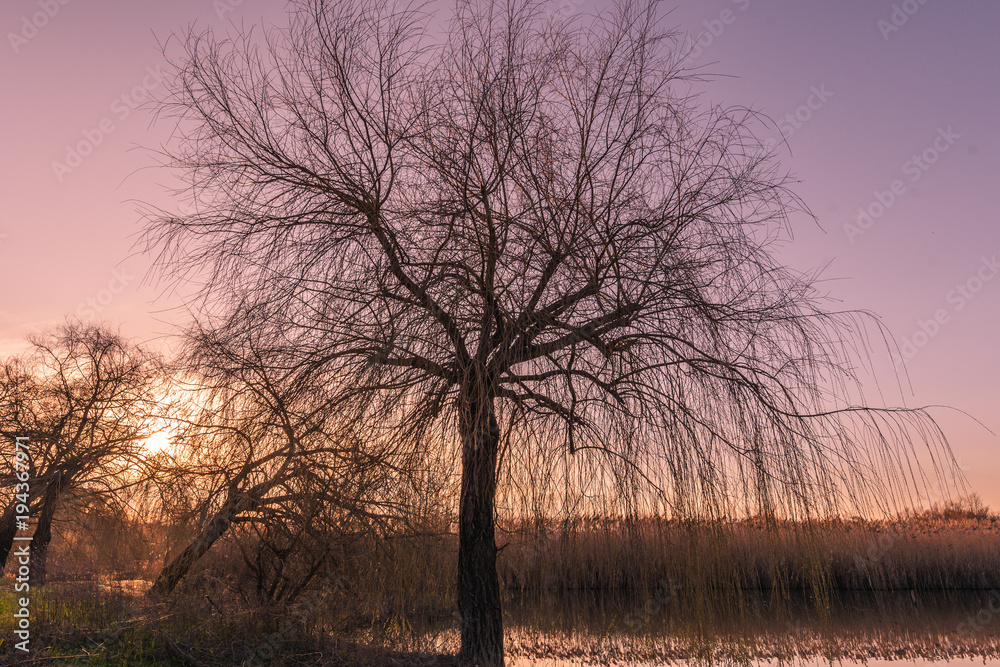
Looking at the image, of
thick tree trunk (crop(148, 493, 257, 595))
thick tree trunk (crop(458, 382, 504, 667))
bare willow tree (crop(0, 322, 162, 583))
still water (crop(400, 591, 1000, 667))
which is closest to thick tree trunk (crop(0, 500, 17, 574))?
bare willow tree (crop(0, 322, 162, 583))

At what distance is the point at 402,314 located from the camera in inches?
159

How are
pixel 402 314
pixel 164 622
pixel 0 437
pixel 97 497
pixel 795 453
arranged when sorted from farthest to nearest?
pixel 0 437, pixel 97 497, pixel 164 622, pixel 402 314, pixel 795 453

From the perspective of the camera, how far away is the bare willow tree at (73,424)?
8.24m

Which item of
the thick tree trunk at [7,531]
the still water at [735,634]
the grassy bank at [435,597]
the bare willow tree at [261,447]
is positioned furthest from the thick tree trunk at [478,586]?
the thick tree trunk at [7,531]

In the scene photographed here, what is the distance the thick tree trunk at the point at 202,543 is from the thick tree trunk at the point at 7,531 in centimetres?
459

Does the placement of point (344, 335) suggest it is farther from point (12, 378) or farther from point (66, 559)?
point (12, 378)

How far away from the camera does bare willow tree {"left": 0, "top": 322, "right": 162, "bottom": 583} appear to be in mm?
8242

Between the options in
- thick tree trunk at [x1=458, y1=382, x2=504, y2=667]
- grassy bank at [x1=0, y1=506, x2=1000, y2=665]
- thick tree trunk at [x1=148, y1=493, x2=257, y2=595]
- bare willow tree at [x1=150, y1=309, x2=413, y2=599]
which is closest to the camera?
grassy bank at [x1=0, y1=506, x2=1000, y2=665]

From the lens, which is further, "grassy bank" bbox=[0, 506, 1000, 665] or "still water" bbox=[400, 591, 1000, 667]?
"still water" bbox=[400, 591, 1000, 667]

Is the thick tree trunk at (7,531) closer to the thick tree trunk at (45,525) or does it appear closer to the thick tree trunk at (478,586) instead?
the thick tree trunk at (45,525)

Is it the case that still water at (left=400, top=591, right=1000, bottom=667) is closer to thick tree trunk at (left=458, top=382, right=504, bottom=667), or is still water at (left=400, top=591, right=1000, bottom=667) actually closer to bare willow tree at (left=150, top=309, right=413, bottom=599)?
thick tree trunk at (left=458, top=382, right=504, bottom=667)

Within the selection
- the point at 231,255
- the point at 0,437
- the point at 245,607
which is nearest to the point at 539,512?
the point at 231,255

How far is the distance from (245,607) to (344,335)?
313 cm

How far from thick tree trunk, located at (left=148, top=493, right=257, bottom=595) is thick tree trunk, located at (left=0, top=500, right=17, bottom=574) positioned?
181 inches
